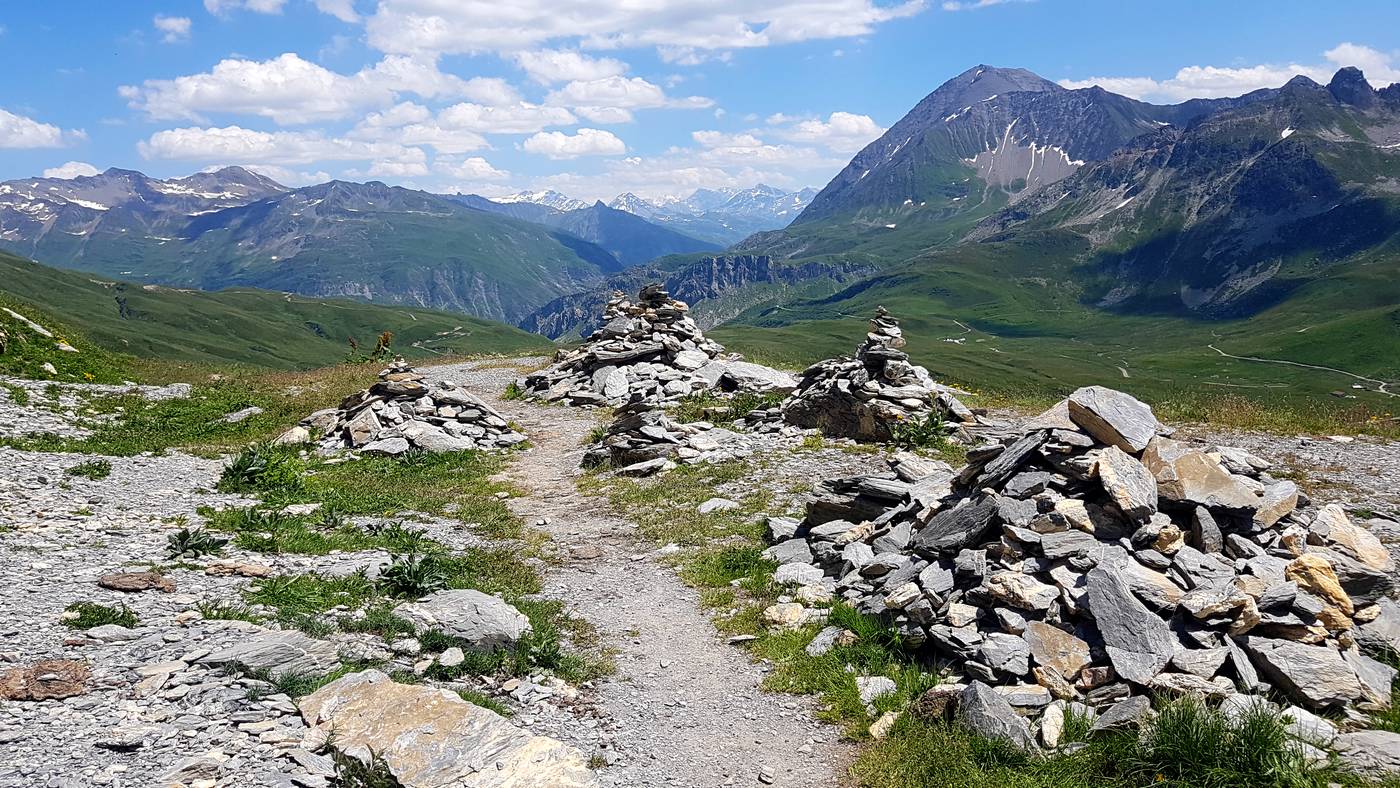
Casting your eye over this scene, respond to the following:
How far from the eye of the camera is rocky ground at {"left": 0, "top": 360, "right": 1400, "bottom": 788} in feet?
27.3

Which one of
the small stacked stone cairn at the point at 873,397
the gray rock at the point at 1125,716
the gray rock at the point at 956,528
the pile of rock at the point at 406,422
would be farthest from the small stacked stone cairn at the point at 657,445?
the gray rock at the point at 1125,716

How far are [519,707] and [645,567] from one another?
697 centimetres

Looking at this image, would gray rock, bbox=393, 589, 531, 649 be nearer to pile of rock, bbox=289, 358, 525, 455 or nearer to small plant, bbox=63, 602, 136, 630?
small plant, bbox=63, 602, 136, 630

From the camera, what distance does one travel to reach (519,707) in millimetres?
10984

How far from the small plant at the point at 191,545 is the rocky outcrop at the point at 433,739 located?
24.4 feet

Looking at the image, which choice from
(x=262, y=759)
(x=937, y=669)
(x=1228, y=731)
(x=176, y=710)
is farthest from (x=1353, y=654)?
(x=176, y=710)

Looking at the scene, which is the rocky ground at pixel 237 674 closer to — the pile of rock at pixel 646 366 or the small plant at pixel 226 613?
the small plant at pixel 226 613

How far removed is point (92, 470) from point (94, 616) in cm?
1274

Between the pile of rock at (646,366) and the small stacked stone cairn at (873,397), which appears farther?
the pile of rock at (646,366)

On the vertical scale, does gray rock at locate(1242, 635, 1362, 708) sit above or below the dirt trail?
above

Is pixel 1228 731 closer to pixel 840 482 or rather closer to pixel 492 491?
pixel 840 482

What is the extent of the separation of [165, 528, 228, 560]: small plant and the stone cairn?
11.5 metres

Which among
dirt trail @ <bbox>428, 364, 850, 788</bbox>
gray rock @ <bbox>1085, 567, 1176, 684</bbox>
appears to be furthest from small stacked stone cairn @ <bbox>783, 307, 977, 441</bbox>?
gray rock @ <bbox>1085, 567, 1176, 684</bbox>

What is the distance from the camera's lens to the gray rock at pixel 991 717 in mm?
9602
